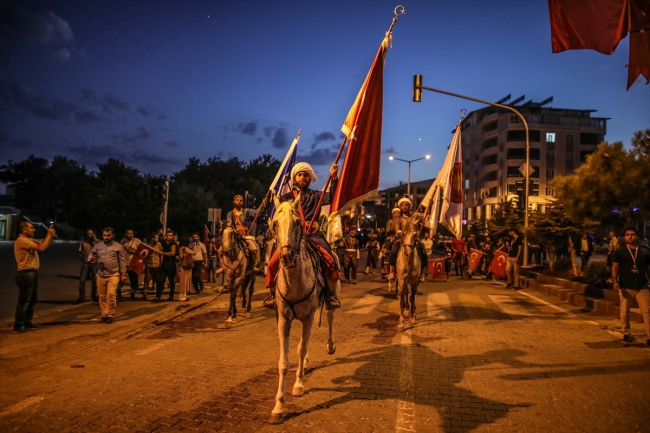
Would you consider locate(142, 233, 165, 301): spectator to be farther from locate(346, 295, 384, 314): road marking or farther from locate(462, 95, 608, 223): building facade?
locate(462, 95, 608, 223): building facade

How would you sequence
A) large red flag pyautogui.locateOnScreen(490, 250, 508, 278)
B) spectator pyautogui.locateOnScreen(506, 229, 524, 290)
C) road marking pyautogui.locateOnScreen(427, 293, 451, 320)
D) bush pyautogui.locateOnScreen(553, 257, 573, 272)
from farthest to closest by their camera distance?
large red flag pyautogui.locateOnScreen(490, 250, 508, 278), bush pyautogui.locateOnScreen(553, 257, 573, 272), spectator pyautogui.locateOnScreen(506, 229, 524, 290), road marking pyautogui.locateOnScreen(427, 293, 451, 320)

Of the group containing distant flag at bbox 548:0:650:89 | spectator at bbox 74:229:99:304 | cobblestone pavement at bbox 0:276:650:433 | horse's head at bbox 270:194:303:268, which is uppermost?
distant flag at bbox 548:0:650:89

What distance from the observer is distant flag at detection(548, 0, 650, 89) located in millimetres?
6430

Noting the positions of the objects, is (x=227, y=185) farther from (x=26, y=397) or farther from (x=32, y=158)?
(x=26, y=397)

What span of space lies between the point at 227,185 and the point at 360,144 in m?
71.5

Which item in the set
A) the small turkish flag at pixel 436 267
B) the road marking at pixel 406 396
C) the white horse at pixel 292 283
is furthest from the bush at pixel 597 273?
the white horse at pixel 292 283

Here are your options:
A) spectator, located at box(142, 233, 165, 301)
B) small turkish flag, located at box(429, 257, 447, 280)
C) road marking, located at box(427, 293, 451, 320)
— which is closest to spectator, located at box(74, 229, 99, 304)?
spectator, located at box(142, 233, 165, 301)

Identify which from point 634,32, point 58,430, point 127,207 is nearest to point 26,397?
point 58,430

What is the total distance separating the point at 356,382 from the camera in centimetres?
661

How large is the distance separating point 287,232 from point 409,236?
6.35m

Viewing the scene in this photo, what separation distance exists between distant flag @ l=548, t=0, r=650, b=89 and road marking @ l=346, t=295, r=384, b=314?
26.9 ft

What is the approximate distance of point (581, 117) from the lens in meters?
76.9

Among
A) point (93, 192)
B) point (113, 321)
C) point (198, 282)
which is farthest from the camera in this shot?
point (93, 192)

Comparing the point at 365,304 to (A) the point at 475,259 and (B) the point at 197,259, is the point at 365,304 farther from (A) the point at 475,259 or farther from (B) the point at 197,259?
(A) the point at 475,259
